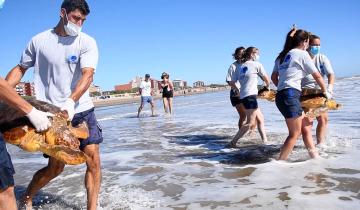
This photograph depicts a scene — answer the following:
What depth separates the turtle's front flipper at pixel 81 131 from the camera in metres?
3.17

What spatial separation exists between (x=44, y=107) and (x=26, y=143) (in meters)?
0.37

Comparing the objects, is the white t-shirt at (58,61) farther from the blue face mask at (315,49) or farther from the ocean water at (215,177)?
the blue face mask at (315,49)

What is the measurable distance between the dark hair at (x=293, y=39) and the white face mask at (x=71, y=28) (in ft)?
9.92

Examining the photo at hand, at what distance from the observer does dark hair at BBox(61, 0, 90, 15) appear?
343cm

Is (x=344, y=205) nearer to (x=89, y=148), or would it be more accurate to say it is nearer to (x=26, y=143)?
(x=89, y=148)

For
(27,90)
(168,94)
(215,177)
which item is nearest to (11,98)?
(215,177)

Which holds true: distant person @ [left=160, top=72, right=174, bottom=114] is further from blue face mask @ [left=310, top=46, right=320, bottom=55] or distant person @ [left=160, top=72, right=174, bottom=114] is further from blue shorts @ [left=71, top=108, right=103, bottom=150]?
blue shorts @ [left=71, top=108, right=103, bottom=150]

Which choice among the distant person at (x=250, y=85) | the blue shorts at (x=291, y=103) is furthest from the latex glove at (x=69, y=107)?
the distant person at (x=250, y=85)

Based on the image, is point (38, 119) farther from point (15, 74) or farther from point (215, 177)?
point (215, 177)

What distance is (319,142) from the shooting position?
6383 millimetres

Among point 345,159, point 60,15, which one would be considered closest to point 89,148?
point 60,15

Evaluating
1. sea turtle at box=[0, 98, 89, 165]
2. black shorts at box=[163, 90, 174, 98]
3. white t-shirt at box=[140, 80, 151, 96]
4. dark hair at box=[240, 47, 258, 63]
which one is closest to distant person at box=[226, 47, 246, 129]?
dark hair at box=[240, 47, 258, 63]

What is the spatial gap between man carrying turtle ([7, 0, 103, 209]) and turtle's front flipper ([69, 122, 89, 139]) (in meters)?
0.15

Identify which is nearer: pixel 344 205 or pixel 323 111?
pixel 344 205
